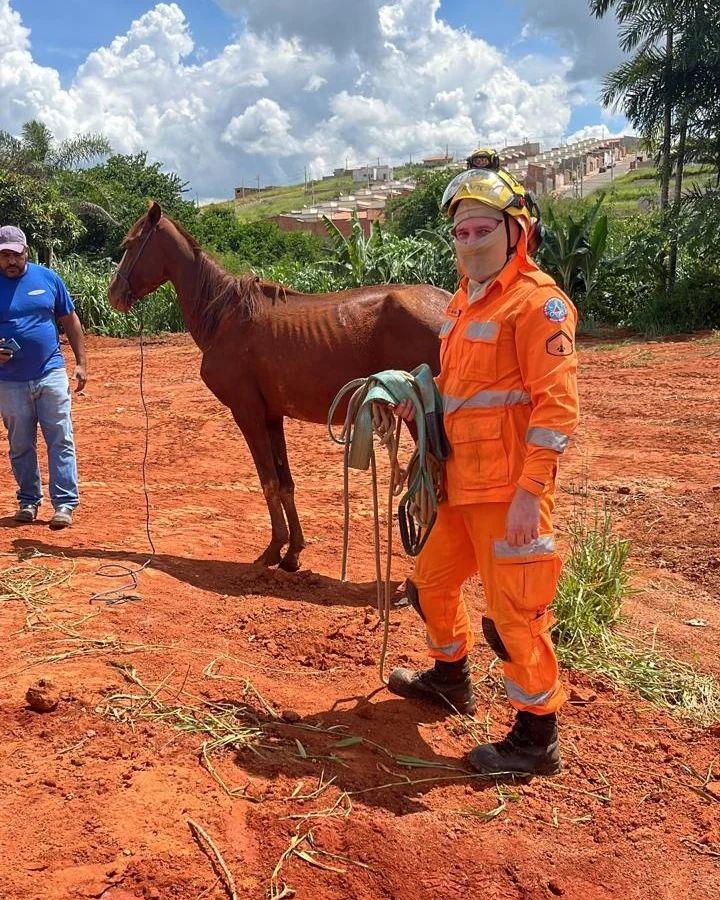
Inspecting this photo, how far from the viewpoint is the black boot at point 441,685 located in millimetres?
3654

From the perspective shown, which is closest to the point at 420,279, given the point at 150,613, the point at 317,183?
the point at 150,613

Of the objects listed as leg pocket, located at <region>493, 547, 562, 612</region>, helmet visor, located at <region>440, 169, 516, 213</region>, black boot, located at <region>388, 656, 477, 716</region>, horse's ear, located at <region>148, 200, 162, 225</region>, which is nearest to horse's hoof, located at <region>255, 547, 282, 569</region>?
black boot, located at <region>388, 656, 477, 716</region>

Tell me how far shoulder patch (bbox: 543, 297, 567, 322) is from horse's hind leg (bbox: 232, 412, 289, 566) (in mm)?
2928

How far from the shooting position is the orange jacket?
2795 millimetres

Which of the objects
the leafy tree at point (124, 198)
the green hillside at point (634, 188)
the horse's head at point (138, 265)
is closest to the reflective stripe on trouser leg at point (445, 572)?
the horse's head at point (138, 265)

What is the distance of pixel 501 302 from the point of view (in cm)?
296

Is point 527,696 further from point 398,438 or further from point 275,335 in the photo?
point 275,335

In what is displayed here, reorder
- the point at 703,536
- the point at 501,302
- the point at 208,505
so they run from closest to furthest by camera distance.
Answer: the point at 501,302 < the point at 703,536 < the point at 208,505

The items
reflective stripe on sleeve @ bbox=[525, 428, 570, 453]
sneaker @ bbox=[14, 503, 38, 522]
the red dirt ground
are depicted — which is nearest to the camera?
the red dirt ground

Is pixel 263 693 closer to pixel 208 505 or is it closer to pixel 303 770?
pixel 303 770

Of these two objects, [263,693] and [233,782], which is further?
[263,693]

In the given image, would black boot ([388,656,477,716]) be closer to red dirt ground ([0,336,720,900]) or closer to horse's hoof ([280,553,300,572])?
red dirt ground ([0,336,720,900])

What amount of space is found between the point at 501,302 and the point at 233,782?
2102 mm

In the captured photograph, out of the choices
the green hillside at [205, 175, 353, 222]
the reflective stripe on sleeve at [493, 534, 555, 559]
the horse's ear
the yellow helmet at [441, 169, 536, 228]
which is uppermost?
the green hillside at [205, 175, 353, 222]
